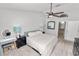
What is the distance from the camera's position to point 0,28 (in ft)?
11.5

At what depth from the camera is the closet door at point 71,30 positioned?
515cm

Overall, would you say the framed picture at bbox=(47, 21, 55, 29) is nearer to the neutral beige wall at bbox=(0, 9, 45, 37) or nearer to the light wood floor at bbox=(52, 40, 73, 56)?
the neutral beige wall at bbox=(0, 9, 45, 37)

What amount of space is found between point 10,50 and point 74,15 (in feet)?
15.0

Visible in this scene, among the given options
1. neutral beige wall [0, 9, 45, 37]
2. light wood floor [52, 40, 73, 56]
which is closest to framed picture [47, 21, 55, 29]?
neutral beige wall [0, 9, 45, 37]

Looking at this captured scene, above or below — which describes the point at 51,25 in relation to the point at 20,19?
below

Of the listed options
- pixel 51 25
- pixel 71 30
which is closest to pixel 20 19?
pixel 51 25

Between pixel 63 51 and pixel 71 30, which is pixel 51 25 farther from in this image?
pixel 63 51

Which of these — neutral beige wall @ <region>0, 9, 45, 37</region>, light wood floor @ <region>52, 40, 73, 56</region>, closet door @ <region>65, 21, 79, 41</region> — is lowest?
light wood floor @ <region>52, 40, 73, 56</region>

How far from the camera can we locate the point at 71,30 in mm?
5363

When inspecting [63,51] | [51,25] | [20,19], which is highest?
[20,19]

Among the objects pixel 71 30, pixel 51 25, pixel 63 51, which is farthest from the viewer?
pixel 51 25

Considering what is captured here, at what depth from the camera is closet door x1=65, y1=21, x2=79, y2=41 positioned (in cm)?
515

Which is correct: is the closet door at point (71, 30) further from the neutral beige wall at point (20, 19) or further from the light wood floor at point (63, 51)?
the neutral beige wall at point (20, 19)

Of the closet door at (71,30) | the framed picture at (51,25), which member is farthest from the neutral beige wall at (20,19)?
the closet door at (71,30)
